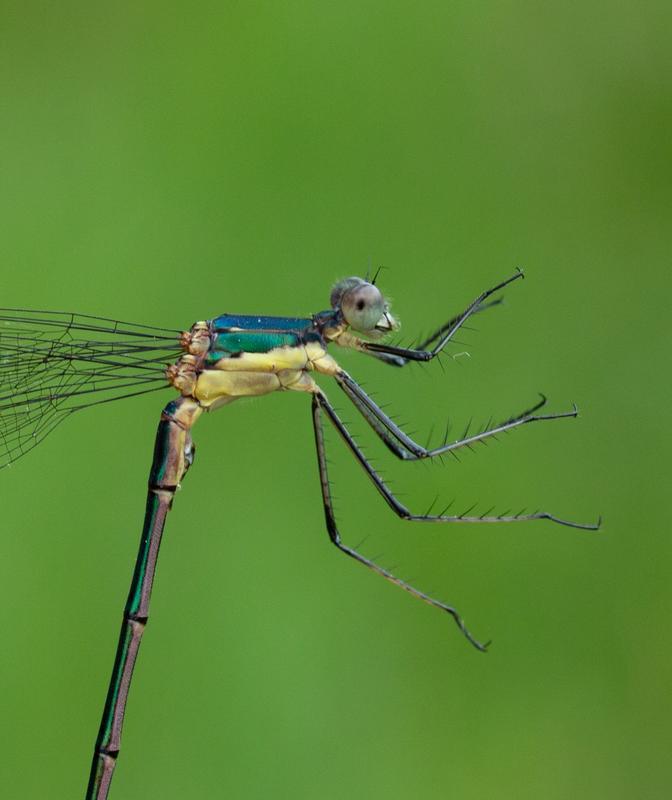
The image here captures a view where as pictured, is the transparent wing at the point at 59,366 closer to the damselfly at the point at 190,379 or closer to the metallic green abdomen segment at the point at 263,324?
the damselfly at the point at 190,379

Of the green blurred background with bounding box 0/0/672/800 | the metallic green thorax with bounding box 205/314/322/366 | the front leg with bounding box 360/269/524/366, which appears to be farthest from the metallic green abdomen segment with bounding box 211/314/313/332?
the green blurred background with bounding box 0/0/672/800

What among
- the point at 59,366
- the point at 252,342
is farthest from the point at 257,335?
the point at 59,366

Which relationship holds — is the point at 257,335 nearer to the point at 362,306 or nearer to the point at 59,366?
the point at 362,306

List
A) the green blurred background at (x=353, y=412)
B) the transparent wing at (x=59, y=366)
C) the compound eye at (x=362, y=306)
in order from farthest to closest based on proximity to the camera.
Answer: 1. the green blurred background at (x=353, y=412)
2. the transparent wing at (x=59, y=366)
3. the compound eye at (x=362, y=306)

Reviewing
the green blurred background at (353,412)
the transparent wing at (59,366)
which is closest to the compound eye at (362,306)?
the transparent wing at (59,366)

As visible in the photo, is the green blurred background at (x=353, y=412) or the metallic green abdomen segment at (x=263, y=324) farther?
the green blurred background at (x=353, y=412)

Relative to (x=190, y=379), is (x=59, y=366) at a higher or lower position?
higher

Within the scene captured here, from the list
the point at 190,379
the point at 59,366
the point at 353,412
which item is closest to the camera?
the point at 190,379

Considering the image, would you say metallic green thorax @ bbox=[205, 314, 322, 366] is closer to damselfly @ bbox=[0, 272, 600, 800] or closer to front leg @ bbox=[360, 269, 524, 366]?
damselfly @ bbox=[0, 272, 600, 800]
